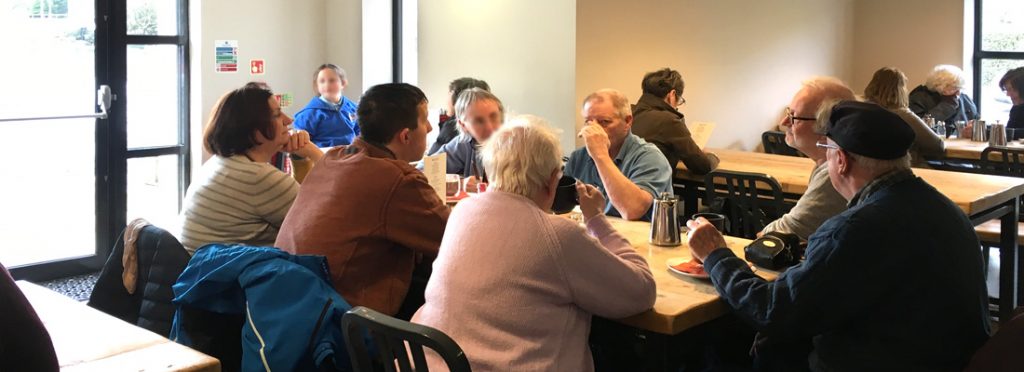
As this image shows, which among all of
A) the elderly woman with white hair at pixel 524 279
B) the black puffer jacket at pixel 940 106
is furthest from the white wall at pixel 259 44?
the black puffer jacket at pixel 940 106

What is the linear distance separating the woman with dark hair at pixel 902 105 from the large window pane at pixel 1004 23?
2.68 metres

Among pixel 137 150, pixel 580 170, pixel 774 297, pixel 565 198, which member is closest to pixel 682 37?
pixel 580 170

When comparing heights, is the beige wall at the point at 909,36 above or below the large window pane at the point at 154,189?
above

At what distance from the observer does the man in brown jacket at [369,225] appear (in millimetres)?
2711

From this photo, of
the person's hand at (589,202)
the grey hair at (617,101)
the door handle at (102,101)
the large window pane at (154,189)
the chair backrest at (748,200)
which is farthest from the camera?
the large window pane at (154,189)

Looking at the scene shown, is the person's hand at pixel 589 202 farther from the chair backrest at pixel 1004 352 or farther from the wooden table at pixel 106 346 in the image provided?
the wooden table at pixel 106 346

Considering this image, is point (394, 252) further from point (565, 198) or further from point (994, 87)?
point (994, 87)

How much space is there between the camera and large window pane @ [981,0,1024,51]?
8375 mm

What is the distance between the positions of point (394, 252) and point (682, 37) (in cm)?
445

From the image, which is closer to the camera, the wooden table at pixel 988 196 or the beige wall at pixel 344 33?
the wooden table at pixel 988 196

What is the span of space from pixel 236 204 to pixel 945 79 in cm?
628

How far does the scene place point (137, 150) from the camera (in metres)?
6.19

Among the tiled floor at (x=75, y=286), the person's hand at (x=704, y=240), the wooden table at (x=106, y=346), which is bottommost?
the tiled floor at (x=75, y=286)

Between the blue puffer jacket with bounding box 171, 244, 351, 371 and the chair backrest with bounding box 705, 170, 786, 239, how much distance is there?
7.14 ft
